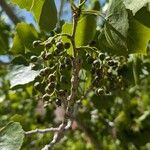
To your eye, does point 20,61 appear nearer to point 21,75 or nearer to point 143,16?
point 21,75

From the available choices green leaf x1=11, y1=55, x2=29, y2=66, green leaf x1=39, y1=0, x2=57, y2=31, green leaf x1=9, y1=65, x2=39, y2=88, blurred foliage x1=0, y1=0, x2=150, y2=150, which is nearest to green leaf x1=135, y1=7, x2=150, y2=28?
blurred foliage x1=0, y1=0, x2=150, y2=150

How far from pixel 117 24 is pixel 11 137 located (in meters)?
0.42

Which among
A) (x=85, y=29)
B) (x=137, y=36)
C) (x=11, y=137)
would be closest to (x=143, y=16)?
(x=137, y=36)

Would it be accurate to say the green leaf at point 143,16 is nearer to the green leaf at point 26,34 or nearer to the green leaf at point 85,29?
the green leaf at point 85,29

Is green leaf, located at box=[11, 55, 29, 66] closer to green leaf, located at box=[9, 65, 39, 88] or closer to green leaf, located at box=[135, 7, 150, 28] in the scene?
green leaf, located at box=[9, 65, 39, 88]

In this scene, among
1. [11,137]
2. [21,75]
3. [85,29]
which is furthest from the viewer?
[21,75]

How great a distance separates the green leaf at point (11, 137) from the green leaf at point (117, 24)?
0.35m

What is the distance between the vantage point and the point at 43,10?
5.02 feet

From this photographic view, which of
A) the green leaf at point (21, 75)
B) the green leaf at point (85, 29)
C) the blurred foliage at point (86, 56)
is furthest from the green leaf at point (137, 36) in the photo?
the green leaf at point (21, 75)

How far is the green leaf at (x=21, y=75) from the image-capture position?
1.85 metres

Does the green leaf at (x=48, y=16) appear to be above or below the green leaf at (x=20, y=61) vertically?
above

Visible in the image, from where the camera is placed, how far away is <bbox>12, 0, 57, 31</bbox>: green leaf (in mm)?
1518

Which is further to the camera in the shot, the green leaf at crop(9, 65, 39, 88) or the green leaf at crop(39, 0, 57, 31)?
the green leaf at crop(9, 65, 39, 88)

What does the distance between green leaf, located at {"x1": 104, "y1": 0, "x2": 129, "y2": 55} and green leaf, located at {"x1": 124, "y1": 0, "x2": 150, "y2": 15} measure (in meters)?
0.04
